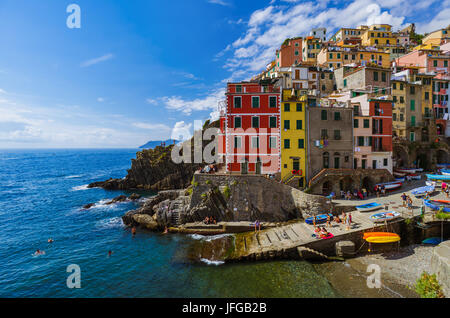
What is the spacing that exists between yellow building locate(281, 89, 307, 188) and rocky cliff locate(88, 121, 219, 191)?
28899mm

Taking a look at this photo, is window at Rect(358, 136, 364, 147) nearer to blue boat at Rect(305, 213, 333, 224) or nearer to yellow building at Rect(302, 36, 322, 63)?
blue boat at Rect(305, 213, 333, 224)

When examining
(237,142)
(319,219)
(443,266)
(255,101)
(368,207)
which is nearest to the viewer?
(443,266)

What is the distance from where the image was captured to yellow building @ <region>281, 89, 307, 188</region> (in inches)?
1216

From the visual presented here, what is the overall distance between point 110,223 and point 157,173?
26429mm

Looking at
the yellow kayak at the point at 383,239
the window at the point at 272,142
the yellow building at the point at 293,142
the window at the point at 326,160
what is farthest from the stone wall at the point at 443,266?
the window at the point at 272,142

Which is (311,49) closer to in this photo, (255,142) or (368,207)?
(255,142)

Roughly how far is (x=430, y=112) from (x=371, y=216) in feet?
121

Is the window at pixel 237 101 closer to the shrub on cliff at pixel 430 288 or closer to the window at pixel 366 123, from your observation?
the window at pixel 366 123

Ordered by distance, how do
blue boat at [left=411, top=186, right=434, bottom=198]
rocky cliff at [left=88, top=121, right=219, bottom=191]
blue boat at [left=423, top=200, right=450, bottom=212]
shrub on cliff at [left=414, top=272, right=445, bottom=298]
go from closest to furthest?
1. shrub on cliff at [left=414, top=272, right=445, bottom=298]
2. blue boat at [left=423, top=200, right=450, bottom=212]
3. blue boat at [left=411, top=186, right=434, bottom=198]
4. rocky cliff at [left=88, top=121, right=219, bottom=191]

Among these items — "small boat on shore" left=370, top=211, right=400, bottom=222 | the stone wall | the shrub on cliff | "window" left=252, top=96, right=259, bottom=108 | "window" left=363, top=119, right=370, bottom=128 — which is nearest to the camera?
the shrub on cliff

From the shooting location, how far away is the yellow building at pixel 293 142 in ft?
101

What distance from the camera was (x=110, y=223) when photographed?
34.4m

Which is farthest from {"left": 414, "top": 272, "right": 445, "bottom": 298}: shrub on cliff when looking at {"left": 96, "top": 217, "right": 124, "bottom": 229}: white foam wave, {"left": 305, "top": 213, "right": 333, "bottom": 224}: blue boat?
{"left": 96, "top": 217, "right": 124, "bottom": 229}: white foam wave

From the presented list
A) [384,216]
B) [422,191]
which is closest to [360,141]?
[422,191]
